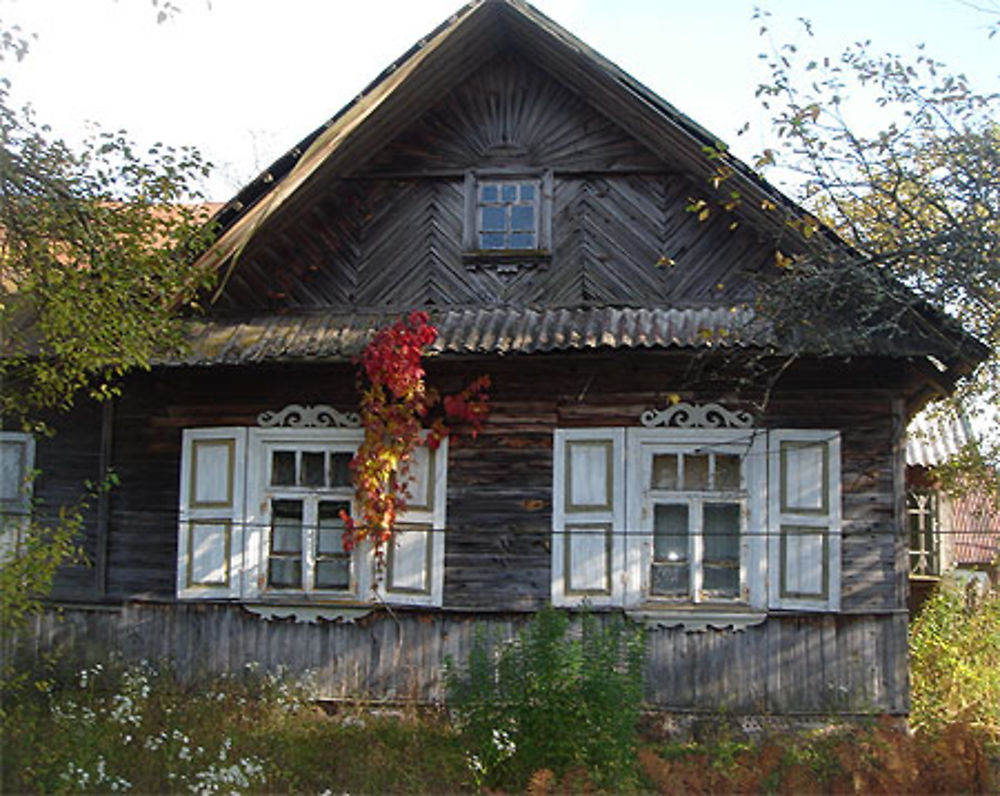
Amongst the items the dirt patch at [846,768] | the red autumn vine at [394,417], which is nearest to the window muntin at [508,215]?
the red autumn vine at [394,417]

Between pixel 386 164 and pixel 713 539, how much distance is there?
167 inches

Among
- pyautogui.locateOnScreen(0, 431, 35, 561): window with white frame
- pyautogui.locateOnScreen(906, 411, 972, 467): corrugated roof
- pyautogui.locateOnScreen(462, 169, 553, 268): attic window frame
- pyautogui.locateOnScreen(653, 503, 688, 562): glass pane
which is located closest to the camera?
pyautogui.locateOnScreen(653, 503, 688, 562): glass pane

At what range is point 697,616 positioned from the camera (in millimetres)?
8055

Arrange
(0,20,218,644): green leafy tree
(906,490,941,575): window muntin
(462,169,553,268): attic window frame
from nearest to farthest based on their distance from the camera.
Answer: (0,20,218,644): green leafy tree, (462,169,553,268): attic window frame, (906,490,941,575): window muntin

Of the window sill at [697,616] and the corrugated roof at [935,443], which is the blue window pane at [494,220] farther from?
the corrugated roof at [935,443]

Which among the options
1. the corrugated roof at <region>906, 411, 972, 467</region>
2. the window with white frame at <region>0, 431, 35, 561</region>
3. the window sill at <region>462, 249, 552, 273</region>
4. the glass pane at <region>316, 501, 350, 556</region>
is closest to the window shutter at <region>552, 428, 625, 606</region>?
the window sill at <region>462, 249, 552, 273</region>

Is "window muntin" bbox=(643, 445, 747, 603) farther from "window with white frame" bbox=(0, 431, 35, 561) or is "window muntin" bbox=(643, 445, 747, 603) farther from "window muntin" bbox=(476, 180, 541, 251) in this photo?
"window with white frame" bbox=(0, 431, 35, 561)

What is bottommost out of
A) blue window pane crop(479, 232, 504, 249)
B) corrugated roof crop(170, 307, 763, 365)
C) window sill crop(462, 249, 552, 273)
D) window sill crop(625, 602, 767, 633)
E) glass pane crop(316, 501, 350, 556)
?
window sill crop(625, 602, 767, 633)

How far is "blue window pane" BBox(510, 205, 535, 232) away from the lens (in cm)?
898

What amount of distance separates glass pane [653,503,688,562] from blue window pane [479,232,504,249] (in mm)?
2594

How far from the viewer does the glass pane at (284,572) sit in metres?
8.71

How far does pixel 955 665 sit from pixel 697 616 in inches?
122

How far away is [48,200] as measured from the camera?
6.88 m

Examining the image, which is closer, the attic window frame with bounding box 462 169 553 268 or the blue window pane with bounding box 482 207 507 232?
the attic window frame with bounding box 462 169 553 268
